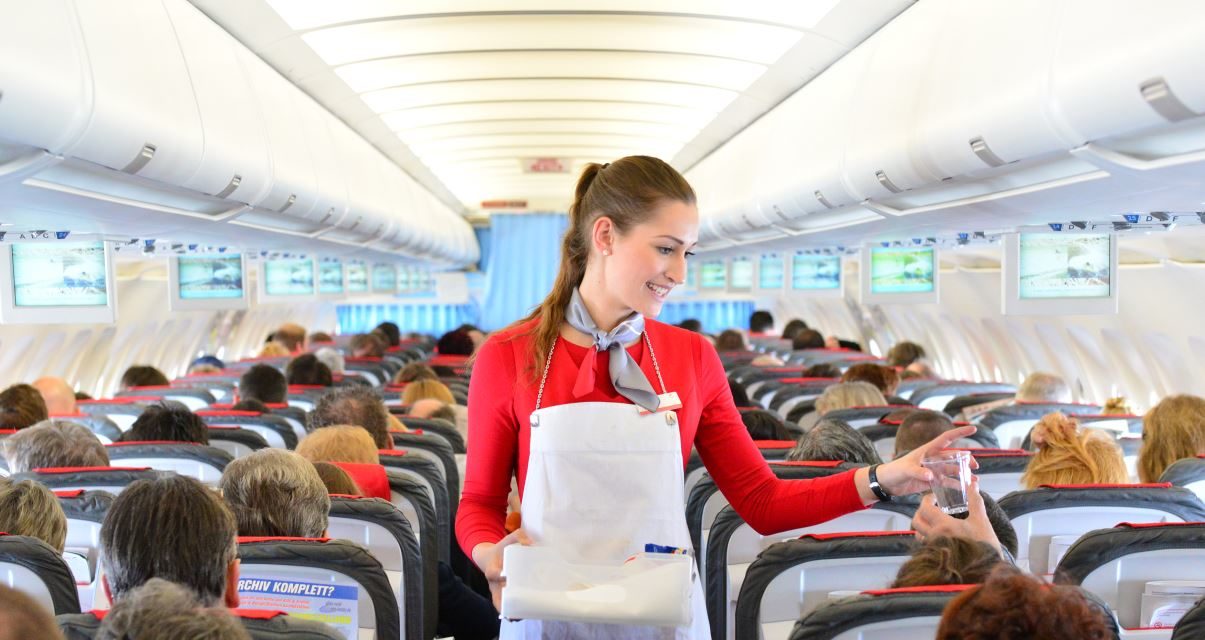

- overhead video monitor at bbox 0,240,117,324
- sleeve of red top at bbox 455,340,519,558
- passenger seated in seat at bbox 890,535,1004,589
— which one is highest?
overhead video monitor at bbox 0,240,117,324

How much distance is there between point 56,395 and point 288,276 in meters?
8.79

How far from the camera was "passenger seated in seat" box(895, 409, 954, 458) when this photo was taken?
19.2ft

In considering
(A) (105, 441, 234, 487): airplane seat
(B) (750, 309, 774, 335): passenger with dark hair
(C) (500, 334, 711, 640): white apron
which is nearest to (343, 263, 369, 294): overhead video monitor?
(B) (750, 309, 774, 335): passenger with dark hair

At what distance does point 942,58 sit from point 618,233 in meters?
3.71

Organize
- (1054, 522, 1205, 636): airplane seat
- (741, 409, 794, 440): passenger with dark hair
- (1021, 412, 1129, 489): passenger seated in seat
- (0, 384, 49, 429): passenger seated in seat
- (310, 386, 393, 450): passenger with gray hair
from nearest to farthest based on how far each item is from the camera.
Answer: (1054, 522, 1205, 636): airplane seat
(1021, 412, 1129, 489): passenger seated in seat
(310, 386, 393, 450): passenger with gray hair
(741, 409, 794, 440): passenger with dark hair
(0, 384, 49, 429): passenger seated in seat

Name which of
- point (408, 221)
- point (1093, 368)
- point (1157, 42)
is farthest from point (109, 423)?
point (1093, 368)

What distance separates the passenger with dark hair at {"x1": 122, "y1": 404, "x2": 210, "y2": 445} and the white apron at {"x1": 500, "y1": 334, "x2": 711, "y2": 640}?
429cm

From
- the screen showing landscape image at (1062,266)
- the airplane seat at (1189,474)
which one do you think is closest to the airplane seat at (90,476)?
the airplane seat at (1189,474)

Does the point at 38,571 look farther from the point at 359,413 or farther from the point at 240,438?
the point at 240,438

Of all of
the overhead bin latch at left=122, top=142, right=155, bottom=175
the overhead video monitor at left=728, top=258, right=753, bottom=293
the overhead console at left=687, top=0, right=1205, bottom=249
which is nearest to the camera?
the overhead console at left=687, top=0, right=1205, bottom=249

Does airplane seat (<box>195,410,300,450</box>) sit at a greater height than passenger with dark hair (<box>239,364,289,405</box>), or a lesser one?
lesser

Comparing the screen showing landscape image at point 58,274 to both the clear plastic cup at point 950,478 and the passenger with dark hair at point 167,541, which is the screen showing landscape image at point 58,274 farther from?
the clear plastic cup at point 950,478

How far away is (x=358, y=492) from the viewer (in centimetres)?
490

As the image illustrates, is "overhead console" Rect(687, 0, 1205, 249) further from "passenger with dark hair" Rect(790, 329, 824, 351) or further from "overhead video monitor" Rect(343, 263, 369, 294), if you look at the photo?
"overhead video monitor" Rect(343, 263, 369, 294)
